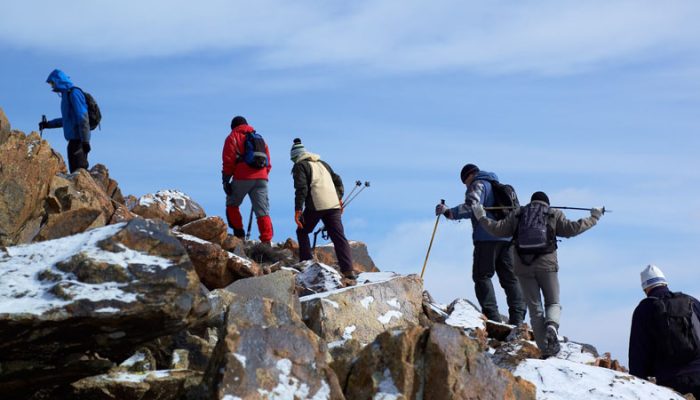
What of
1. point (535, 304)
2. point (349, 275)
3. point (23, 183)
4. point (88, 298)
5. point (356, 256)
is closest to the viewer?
point (88, 298)

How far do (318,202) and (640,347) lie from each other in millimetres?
8050

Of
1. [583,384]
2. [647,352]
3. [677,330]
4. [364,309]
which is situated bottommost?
[583,384]

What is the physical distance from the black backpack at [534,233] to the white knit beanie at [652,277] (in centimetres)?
306

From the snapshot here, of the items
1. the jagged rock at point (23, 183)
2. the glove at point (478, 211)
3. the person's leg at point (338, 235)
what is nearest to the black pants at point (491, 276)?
the glove at point (478, 211)

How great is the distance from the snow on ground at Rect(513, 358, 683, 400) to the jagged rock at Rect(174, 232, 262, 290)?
21.3 ft

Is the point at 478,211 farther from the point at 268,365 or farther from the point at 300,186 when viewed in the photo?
the point at 268,365

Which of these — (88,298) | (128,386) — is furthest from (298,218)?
(88,298)

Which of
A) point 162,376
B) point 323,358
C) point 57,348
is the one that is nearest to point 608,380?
point 323,358

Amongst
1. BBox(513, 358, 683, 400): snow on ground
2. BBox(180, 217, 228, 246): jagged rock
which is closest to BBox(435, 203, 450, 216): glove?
BBox(180, 217, 228, 246): jagged rock

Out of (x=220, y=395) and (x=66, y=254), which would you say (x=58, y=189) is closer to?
(x=66, y=254)

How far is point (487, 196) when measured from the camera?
16047 mm

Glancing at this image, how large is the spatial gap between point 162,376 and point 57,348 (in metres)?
1.00

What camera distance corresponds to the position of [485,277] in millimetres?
15922

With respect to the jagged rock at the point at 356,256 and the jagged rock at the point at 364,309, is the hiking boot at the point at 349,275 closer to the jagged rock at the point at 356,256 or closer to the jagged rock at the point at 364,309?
the jagged rock at the point at 364,309
